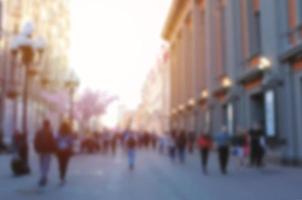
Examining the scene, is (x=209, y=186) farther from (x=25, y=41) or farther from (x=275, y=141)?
(x=25, y=41)

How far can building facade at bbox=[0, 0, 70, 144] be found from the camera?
33969 mm

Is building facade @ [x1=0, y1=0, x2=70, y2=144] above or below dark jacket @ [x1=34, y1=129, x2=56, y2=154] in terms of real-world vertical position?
above

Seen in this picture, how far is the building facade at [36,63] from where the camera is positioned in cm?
3397

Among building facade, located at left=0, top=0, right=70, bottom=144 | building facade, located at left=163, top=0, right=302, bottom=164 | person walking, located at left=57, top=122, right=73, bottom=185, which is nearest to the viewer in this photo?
person walking, located at left=57, top=122, right=73, bottom=185

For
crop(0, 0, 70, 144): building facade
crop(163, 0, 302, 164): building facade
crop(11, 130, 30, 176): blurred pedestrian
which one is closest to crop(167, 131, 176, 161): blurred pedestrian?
crop(163, 0, 302, 164): building facade

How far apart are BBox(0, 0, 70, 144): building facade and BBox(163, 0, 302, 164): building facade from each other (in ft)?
35.3

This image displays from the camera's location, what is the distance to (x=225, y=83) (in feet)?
90.0

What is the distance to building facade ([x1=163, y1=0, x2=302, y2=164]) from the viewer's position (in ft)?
56.6

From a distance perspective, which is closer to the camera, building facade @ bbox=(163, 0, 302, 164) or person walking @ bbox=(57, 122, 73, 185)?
person walking @ bbox=(57, 122, 73, 185)

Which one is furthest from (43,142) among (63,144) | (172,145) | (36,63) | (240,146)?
(36,63)

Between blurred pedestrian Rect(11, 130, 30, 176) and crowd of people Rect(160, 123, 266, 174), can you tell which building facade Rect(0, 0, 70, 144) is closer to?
blurred pedestrian Rect(11, 130, 30, 176)

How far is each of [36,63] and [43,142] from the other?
2021cm

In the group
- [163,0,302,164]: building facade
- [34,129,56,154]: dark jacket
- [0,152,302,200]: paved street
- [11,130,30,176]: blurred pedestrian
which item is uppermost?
[163,0,302,164]: building facade

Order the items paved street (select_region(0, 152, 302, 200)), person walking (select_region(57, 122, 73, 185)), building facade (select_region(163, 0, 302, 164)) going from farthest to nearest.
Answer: building facade (select_region(163, 0, 302, 164)) → person walking (select_region(57, 122, 73, 185)) → paved street (select_region(0, 152, 302, 200))
